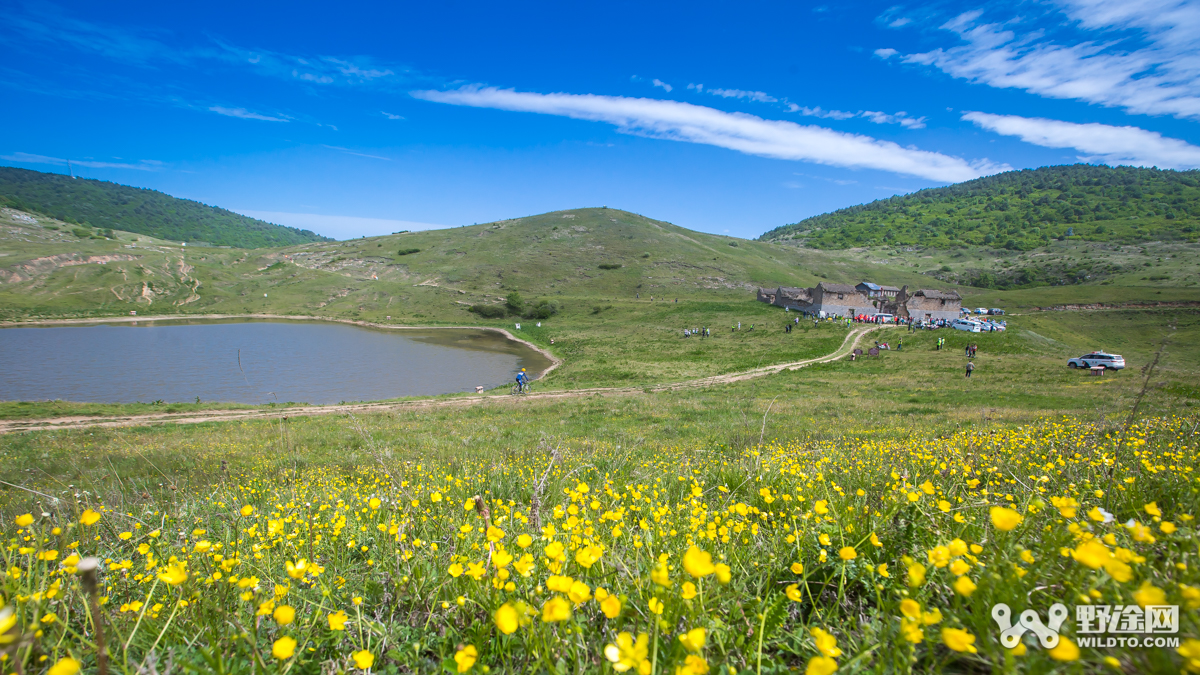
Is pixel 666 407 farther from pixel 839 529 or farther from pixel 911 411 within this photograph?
pixel 839 529

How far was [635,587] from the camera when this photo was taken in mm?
2311

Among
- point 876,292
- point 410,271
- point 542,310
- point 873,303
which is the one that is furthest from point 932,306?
point 410,271

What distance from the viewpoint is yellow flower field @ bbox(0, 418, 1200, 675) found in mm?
1487

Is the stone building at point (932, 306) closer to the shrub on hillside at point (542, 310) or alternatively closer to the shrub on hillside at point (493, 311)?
the shrub on hillside at point (542, 310)

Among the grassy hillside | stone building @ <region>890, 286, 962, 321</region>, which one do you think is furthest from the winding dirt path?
the grassy hillside

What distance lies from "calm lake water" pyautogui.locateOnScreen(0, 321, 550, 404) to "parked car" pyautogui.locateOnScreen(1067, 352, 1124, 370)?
140ft

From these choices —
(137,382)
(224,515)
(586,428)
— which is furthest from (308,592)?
(137,382)

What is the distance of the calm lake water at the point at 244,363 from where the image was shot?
3381cm

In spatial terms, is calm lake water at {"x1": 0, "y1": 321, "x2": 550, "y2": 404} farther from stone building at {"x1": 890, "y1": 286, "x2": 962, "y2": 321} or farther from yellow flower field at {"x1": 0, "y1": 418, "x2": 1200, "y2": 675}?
stone building at {"x1": 890, "y1": 286, "x2": 962, "y2": 321}

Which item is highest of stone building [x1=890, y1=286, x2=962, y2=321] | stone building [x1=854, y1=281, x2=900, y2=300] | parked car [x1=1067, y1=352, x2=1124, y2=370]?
stone building [x1=854, y1=281, x2=900, y2=300]

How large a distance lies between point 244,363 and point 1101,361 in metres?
70.0

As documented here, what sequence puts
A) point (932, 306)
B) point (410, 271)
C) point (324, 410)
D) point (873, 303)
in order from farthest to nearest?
point (410, 271) < point (873, 303) < point (932, 306) < point (324, 410)

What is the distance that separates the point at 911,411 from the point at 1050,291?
8767cm

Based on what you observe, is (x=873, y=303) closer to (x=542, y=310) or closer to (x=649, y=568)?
(x=542, y=310)
